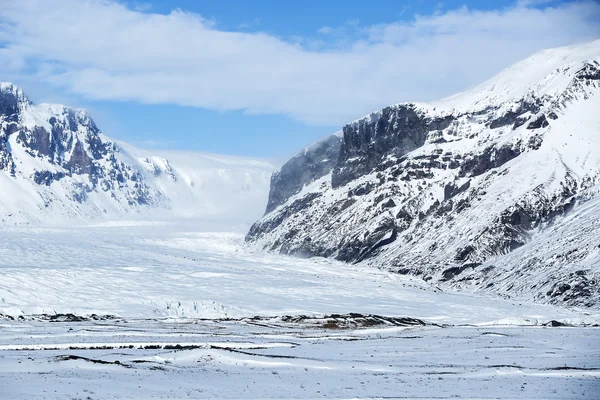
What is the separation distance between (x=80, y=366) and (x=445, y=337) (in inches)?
1381

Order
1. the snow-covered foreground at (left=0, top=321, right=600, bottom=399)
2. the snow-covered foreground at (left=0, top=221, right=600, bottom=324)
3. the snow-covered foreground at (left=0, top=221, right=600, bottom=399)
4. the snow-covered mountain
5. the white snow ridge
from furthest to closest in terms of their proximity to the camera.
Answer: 1. the snow-covered mountain
2. the snow-covered foreground at (left=0, top=221, right=600, bottom=324)
3. the white snow ridge
4. the snow-covered foreground at (left=0, top=221, right=600, bottom=399)
5. the snow-covered foreground at (left=0, top=321, right=600, bottom=399)

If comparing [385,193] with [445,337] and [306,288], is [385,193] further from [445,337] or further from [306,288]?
[445,337]

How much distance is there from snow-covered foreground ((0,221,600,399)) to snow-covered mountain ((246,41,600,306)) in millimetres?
13483

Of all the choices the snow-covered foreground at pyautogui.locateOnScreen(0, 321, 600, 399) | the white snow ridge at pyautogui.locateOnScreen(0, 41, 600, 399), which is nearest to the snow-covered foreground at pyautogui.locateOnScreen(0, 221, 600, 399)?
the snow-covered foreground at pyautogui.locateOnScreen(0, 321, 600, 399)

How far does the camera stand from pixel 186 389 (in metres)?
36.8

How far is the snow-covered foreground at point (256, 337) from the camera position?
3847 cm

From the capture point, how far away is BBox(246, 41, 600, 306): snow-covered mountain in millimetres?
124500

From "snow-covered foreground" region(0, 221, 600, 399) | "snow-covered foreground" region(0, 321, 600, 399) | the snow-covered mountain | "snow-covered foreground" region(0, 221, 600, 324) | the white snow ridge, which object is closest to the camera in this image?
"snow-covered foreground" region(0, 321, 600, 399)

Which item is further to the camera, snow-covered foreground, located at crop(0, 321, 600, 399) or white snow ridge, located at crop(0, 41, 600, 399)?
white snow ridge, located at crop(0, 41, 600, 399)

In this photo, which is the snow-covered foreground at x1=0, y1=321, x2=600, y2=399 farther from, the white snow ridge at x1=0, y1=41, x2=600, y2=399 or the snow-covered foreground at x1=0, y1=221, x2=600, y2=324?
the snow-covered foreground at x1=0, y1=221, x2=600, y2=324

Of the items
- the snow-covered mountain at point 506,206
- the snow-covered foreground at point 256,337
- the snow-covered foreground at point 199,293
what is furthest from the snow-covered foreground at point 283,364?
the snow-covered mountain at point 506,206

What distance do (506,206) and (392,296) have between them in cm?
5333

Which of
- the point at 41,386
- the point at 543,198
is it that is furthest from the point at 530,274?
the point at 41,386

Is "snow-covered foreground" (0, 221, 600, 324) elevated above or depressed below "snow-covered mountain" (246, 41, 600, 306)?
below
